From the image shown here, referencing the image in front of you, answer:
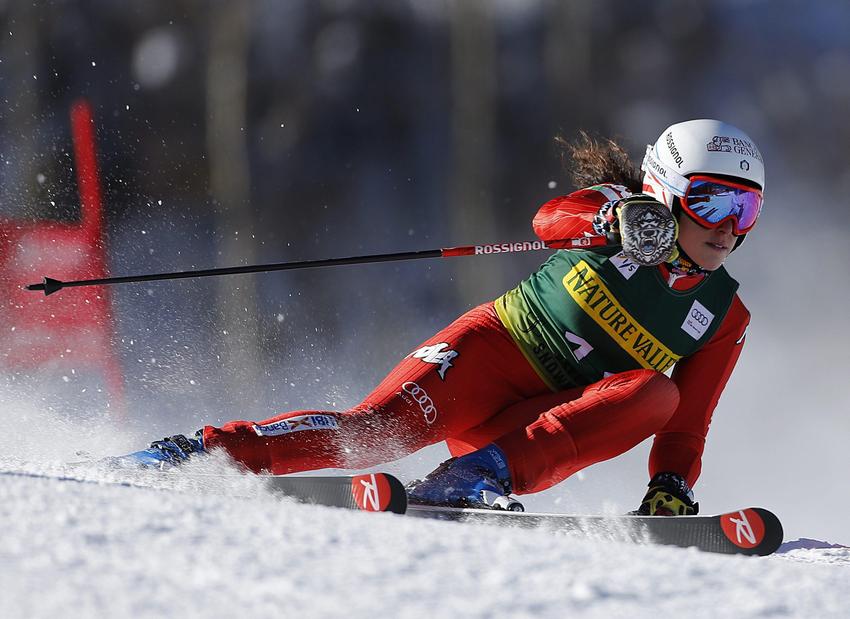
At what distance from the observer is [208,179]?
5836mm

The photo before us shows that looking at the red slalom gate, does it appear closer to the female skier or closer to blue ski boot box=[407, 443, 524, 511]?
the female skier

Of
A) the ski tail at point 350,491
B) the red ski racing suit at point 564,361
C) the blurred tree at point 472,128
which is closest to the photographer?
the ski tail at point 350,491

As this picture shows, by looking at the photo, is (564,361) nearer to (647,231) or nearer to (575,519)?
(647,231)

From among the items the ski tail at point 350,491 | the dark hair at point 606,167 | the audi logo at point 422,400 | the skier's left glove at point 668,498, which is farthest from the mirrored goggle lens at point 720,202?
the ski tail at point 350,491

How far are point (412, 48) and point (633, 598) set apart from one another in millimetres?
5026

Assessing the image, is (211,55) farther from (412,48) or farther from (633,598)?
(633,598)

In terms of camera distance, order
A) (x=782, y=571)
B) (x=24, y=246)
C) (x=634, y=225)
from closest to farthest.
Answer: (x=782, y=571), (x=634, y=225), (x=24, y=246)

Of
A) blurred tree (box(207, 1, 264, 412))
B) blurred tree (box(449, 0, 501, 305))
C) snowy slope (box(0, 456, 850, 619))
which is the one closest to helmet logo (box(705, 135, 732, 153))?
snowy slope (box(0, 456, 850, 619))

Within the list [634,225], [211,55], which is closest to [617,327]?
[634,225]

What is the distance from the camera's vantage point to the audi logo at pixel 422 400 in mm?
2525

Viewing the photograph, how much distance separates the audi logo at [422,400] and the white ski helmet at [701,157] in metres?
0.74

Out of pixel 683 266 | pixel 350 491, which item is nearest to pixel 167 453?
pixel 350 491

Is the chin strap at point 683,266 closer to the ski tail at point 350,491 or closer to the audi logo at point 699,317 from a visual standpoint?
the audi logo at point 699,317

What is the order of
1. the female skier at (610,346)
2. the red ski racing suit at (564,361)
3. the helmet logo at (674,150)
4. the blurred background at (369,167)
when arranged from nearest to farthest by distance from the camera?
the female skier at (610,346), the red ski racing suit at (564,361), the helmet logo at (674,150), the blurred background at (369,167)
